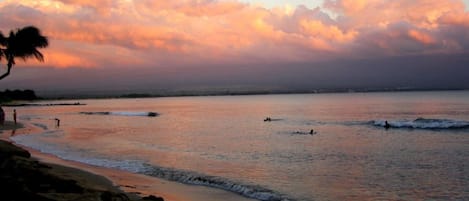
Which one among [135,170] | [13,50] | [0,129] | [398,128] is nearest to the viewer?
[135,170]

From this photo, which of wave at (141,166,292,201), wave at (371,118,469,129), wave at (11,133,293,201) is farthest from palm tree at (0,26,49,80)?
wave at (371,118,469,129)

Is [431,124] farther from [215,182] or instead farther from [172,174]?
[215,182]

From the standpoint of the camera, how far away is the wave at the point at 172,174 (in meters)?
15.4

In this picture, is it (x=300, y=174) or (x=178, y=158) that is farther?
(x=178, y=158)

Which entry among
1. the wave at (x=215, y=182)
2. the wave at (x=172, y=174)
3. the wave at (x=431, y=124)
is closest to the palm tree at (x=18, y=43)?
the wave at (x=172, y=174)

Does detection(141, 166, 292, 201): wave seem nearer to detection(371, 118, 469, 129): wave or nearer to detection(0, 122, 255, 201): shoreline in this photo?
detection(0, 122, 255, 201): shoreline

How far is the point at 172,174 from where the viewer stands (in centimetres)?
1936

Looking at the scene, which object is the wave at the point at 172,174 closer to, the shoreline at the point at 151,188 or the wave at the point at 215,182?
the wave at the point at 215,182

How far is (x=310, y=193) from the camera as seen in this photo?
15555mm

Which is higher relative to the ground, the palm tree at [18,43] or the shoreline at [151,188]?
the palm tree at [18,43]

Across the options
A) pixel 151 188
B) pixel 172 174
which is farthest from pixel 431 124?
pixel 151 188

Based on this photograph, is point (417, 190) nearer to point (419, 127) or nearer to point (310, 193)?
point (310, 193)

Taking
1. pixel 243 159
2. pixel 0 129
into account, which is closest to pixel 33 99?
pixel 0 129

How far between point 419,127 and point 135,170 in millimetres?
39284
